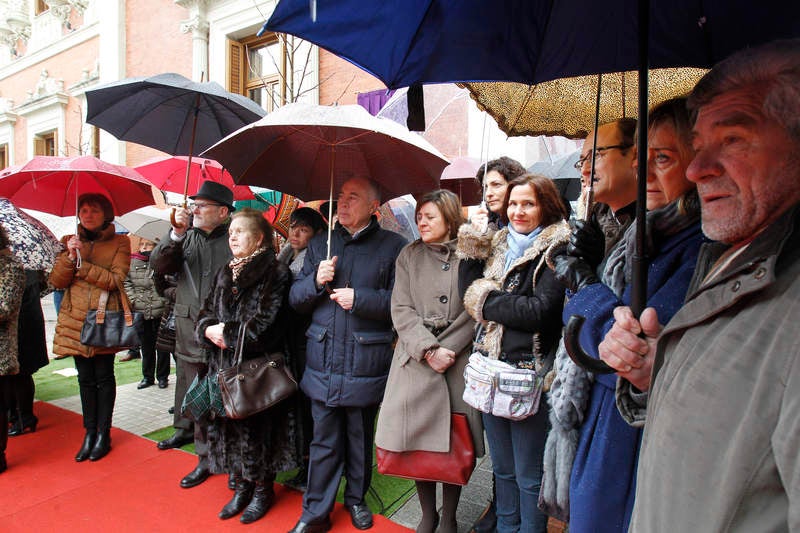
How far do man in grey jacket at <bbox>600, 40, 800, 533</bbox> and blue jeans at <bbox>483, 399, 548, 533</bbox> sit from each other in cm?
135

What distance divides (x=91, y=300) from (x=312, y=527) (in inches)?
101

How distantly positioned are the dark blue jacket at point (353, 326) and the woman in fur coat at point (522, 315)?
61cm

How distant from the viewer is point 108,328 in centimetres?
383

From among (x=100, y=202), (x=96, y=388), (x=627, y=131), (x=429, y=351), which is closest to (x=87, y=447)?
(x=96, y=388)

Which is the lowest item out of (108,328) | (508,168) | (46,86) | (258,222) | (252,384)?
(252,384)

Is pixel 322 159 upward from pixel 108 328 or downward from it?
upward

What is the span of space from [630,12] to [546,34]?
0.29 m

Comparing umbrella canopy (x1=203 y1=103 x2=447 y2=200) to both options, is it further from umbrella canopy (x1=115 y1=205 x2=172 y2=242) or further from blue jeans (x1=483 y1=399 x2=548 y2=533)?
umbrella canopy (x1=115 y1=205 x2=172 y2=242)

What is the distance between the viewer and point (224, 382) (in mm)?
2896

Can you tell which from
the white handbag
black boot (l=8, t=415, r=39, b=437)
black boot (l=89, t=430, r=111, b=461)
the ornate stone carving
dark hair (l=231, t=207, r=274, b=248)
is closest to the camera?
the white handbag

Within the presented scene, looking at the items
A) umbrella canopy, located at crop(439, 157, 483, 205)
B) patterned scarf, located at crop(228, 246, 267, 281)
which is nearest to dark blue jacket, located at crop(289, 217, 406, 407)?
patterned scarf, located at crop(228, 246, 267, 281)

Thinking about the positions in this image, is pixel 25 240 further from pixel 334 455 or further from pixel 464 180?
pixel 464 180

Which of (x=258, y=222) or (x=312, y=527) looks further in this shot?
(x=258, y=222)

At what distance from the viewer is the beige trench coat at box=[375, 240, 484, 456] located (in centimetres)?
258
